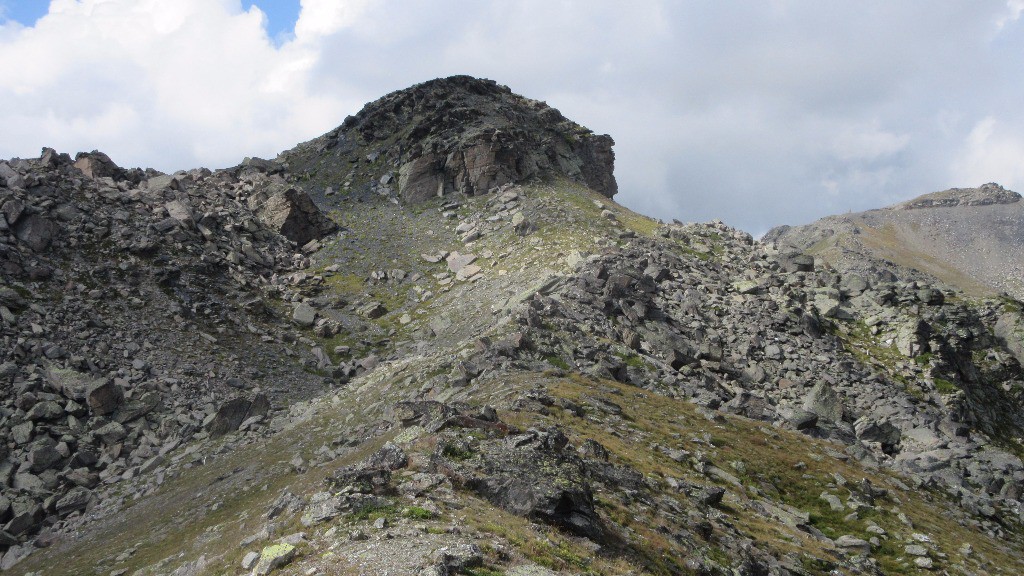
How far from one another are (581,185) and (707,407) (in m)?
63.6

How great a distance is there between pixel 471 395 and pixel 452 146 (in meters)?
64.6

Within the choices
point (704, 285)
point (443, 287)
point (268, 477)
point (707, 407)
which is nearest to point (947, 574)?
point (707, 407)

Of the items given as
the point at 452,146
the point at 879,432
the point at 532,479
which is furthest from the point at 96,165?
the point at 879,432

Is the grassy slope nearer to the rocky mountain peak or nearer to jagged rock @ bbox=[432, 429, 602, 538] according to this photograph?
jagged rock @ bbox=[432, 429, 602, 538]

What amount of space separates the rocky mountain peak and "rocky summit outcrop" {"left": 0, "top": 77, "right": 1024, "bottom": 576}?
8.31 meters

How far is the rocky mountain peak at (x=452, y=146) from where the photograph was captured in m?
89.1

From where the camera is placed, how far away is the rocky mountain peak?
8906cm

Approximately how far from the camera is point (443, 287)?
64.9 metres

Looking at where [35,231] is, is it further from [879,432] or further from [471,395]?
[879,432]

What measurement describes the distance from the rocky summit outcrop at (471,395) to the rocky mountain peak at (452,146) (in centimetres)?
831


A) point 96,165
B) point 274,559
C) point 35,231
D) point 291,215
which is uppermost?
point 96,165

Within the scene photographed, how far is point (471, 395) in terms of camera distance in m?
33.7

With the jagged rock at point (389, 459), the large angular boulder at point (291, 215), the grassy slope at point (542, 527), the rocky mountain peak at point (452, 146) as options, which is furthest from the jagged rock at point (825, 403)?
the large angular boulder at point (291, 215)

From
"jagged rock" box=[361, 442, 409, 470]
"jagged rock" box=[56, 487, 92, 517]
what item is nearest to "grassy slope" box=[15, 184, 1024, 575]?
"jagged rock" box=[361, 442, 409, 470]
